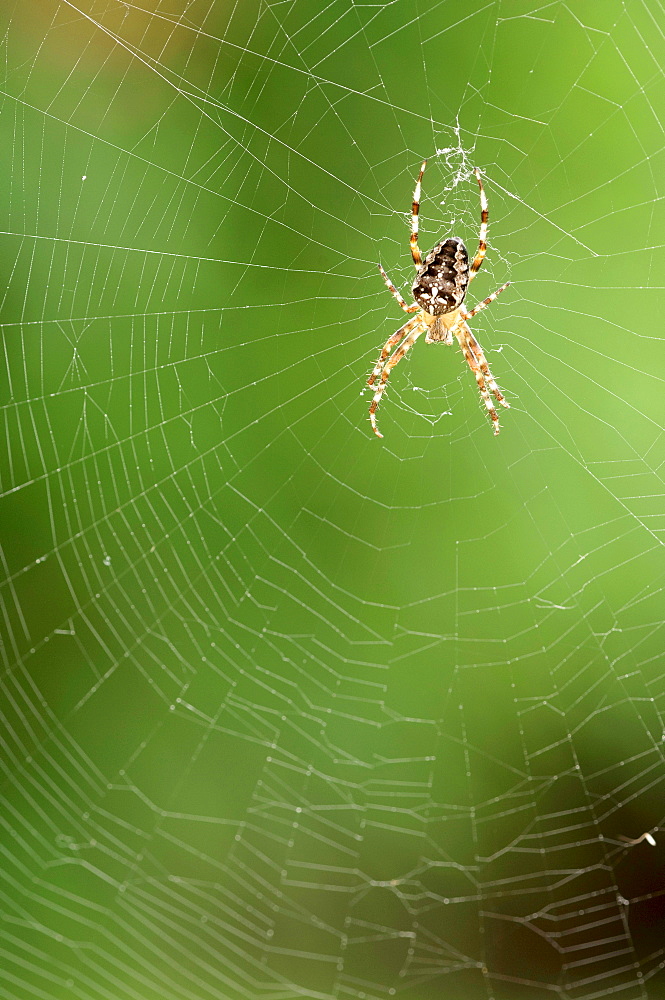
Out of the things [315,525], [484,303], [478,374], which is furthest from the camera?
[315,525]

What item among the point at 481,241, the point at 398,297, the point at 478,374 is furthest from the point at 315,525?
the point at 481,241

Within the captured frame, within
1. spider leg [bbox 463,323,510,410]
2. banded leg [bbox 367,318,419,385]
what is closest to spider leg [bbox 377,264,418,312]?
banded leg [bbox 367,318,419,385]

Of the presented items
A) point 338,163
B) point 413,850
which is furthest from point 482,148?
point 413,850

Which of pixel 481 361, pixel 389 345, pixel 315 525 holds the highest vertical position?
pixel 389 345

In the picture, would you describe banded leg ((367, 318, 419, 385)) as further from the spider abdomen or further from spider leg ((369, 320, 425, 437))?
the spider abdomen

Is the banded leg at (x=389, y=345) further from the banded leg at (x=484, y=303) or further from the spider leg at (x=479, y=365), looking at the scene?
the banded leg at (x=484, y=303)

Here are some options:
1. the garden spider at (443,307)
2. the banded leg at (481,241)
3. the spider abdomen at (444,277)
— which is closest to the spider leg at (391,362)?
the garden spider at (443,307)

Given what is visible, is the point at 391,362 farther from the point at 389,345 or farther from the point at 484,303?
the point at 484,303
